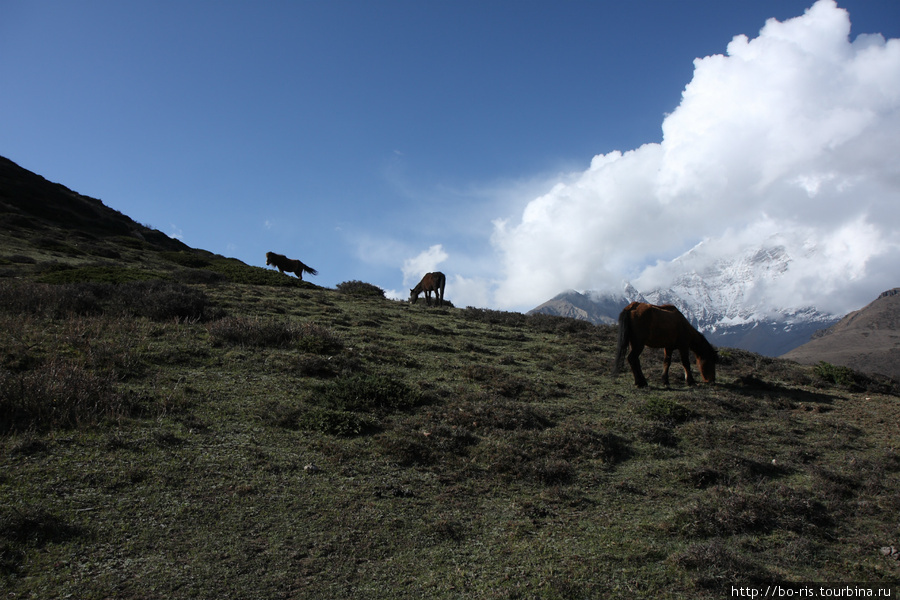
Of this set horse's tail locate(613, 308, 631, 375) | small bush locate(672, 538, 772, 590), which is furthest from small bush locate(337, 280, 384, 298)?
small bush locate(672, 538, 772, 590)

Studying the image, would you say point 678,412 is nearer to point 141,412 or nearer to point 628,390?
point 628,390

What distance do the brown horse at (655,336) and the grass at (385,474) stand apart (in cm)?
81

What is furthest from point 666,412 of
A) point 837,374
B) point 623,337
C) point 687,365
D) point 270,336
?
point 270,336

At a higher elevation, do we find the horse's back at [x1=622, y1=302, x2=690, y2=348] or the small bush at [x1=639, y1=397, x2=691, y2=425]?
the horse's back at [x1=622, y1=302, x2=690, y2=348]

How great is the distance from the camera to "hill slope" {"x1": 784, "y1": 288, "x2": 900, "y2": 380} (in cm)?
3697

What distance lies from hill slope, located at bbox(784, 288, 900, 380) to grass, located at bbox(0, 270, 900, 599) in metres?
13.1

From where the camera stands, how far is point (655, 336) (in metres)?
13.2

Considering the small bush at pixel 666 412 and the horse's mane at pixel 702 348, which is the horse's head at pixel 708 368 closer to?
the horse's mane at pixel 702 348

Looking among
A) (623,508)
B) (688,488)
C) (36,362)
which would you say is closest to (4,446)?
(36,362)

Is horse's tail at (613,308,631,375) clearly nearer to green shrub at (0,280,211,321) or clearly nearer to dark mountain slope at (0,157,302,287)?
green shrub at (0,280,211,321)

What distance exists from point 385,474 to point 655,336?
9.32m

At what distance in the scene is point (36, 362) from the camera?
873 centimetres

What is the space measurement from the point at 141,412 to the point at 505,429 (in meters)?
6.19

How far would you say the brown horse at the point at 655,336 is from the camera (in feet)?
42.3
